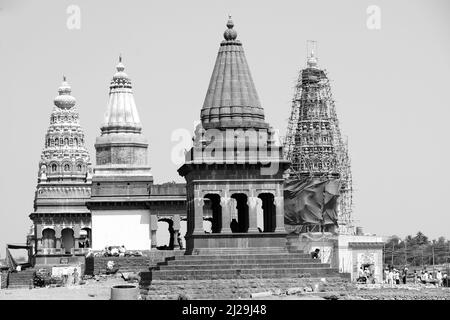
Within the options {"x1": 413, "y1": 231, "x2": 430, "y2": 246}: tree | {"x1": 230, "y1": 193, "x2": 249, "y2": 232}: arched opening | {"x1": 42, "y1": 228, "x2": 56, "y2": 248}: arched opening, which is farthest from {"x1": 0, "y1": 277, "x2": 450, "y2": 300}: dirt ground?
{"x1": 413, "y1": 231, "x2": 430, "y2": 246}: tree

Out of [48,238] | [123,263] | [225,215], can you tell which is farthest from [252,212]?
[48,238]

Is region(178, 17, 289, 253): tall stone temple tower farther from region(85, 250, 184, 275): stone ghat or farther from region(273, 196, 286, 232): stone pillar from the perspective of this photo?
region(85, 250, 184, 275): stone ghat

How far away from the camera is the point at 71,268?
7456cm

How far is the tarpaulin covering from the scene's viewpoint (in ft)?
344

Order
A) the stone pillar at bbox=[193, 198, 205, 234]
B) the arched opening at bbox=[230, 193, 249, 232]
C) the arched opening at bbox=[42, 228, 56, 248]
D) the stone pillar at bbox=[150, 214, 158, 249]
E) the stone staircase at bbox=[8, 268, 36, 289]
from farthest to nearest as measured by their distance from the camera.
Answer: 1. the arched opening at bbox=[42, 228, 56, 248]
2. the stone pillar at bbox=[150, 214, 158, 249]
3. the stone staircase at bbox=[8, 268, 36, 289]
4. the arched opening at bbox=[230, 193, 249, 232]
5. the stone pillar at bbox=[193, 198, 205, 234]

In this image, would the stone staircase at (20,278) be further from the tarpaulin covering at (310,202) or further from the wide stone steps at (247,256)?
the wide stone steps at (247,256)

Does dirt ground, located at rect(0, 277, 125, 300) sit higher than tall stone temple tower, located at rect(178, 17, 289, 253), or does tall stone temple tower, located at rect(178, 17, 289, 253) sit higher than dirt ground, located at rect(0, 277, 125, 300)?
tall stone temple tower, located at rect(178, 17, 289, 253)

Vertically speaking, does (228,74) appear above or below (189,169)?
above

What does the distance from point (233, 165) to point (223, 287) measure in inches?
226

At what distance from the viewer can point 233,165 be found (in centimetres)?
5662
